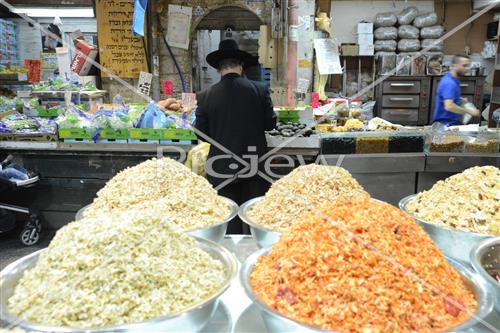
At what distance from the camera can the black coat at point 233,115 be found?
282 centimetres

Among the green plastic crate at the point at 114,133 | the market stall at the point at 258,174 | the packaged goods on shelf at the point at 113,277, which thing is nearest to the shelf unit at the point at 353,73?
the market stall at the point at 258,174

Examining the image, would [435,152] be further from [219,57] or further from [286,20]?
[286,20]

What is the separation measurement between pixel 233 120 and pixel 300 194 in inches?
54.0

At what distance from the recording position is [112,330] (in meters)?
0.89

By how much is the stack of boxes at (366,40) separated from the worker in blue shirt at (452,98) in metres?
3.17

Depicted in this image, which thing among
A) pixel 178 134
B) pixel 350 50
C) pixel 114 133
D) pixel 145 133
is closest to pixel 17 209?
pixel 114 133

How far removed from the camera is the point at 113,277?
988 mm

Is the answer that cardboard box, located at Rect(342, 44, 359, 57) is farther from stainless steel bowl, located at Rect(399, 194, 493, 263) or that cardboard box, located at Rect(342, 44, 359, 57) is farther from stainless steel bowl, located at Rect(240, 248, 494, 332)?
stainless steel bowl, located at Rect(240, 248, 494, 332)

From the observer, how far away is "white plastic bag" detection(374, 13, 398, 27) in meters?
7.40

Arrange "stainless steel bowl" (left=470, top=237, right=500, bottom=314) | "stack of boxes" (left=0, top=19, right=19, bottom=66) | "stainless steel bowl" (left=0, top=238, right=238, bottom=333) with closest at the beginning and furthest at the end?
"stainless steel bowl" (left=0, top=238, right=238, bottom=333) → "stainless steel bowl" (left=470, top=237, right=500, bottom=314) → "stack of boxes" (left=0, top=19, right=19, bottom=66)

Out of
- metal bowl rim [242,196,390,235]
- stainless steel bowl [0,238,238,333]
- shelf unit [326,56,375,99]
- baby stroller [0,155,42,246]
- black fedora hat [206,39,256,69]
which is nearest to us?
stainless steel bowl [0,238,238,333]

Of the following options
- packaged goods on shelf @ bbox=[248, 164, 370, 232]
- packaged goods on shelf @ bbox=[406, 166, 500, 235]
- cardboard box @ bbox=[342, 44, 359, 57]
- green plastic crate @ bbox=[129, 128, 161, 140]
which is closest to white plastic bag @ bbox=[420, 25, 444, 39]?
cardboard box @ bbox=[342, 44, 359, 57]

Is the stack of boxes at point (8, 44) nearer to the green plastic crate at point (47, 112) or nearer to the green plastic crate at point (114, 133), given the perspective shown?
the green plastic crate at point (47, 112)

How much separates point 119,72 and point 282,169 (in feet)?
9.21
